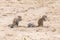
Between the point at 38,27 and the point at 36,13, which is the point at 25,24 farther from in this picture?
the point at 36,13

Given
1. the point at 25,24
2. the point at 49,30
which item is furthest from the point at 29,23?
the point at 49,30

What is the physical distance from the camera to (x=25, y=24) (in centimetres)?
1548

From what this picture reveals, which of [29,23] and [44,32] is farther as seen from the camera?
[29,23]

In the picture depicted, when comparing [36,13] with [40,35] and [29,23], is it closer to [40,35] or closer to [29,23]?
[29,23]

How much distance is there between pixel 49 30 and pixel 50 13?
3.93m

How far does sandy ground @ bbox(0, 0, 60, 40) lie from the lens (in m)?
13.1

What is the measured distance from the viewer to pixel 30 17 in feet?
56.0

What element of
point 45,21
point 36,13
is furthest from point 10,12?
point 45,21

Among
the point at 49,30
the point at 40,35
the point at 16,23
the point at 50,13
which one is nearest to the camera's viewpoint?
the point at 40,35

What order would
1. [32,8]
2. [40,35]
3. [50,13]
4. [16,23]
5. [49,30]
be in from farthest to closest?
[32,8] < [50,13] < [16,23] < [49,30] < [40,35]

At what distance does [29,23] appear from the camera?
1532cm

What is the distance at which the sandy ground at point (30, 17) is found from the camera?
13.1 metres

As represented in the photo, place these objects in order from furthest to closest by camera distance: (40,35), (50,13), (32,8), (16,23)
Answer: (32,8) → (50,13) → (16,23) → (40,35)

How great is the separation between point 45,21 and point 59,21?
59 cm
